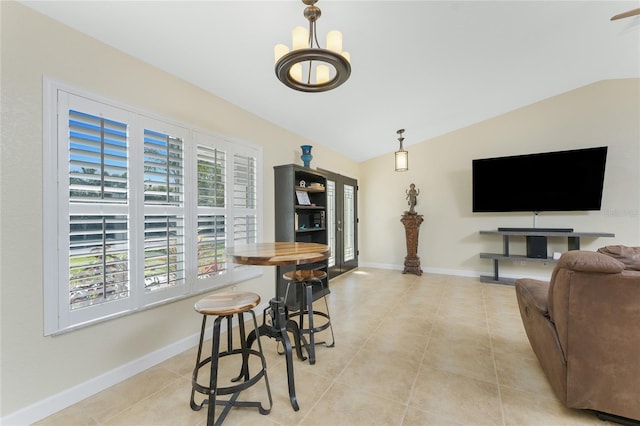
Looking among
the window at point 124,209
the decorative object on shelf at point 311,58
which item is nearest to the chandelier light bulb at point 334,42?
the decorative object on shelf at point 311,58

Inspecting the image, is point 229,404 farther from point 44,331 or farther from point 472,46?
Result: point 472,46

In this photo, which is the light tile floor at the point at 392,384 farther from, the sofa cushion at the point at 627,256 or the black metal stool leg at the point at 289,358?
the sofa cushion at the point at 627,256

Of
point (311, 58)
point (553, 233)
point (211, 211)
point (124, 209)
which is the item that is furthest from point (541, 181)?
point (124, 209)

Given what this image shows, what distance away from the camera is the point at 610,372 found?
4.50ft

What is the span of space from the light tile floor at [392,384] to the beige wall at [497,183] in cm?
214

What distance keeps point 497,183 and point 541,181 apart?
1.90ft

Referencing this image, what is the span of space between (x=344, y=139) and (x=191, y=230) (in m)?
3.03

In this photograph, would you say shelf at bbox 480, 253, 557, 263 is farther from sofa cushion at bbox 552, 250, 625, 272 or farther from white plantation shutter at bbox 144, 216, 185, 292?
white plantation shutter at bbox 144, 216, 185, 292

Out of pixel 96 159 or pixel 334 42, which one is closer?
pixel 334 42

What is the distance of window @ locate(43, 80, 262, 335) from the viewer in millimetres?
1613

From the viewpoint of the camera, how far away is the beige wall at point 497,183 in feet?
12.6

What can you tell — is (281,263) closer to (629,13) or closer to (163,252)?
(163,252)

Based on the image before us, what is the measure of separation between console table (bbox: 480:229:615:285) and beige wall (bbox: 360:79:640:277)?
21cm

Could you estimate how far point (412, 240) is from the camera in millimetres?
5055
